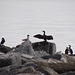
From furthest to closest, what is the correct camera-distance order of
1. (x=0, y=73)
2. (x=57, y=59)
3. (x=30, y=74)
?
(x=57, y=59) < (x=0, y=73) < (x=30, y=74)

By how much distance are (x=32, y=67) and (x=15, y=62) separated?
2.45 metres

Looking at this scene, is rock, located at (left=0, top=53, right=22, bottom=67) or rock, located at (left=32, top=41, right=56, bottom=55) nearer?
rock, located at (left=0, top=53, right=22, bottom=67)

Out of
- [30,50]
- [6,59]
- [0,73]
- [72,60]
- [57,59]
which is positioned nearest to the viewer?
[0,73]

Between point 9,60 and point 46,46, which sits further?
point 46,46

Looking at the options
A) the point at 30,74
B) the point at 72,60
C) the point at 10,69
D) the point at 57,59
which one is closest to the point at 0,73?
the point at 10,69

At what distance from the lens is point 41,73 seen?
13.8 meters

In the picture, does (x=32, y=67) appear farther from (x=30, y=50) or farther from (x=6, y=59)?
(x=30, y=50)

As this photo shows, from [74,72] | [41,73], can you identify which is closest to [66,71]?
[74,72]

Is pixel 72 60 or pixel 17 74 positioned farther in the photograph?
pixel 72 60

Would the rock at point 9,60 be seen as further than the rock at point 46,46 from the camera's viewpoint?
No

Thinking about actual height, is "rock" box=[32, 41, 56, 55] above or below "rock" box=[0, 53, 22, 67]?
above

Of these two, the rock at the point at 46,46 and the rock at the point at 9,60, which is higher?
the rock at the point at 46,46

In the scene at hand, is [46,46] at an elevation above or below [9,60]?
above

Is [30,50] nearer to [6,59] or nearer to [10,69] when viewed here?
[6,59]
